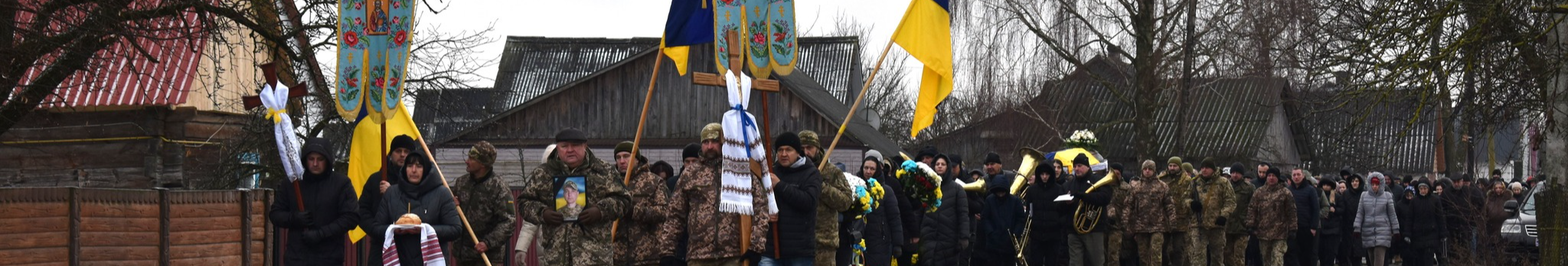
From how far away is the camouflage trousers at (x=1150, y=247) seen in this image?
738 inches

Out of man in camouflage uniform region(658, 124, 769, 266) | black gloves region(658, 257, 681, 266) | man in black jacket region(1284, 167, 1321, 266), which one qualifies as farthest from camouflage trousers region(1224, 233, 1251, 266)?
man in camouflage uniform region(658, 124, 769, 266)

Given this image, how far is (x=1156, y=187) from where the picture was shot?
1877cm

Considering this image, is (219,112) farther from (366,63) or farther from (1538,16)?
(1538,16)

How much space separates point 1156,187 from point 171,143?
1325 centimetres

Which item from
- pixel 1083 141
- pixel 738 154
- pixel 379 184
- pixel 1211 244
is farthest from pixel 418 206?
pixel 1083 141

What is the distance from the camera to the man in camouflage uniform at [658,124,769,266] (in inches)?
440

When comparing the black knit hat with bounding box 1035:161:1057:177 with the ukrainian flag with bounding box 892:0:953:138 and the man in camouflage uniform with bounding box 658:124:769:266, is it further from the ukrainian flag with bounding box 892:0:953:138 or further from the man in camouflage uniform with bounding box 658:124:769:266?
the man in camouflage uniform with bounding box 658:124:769:266

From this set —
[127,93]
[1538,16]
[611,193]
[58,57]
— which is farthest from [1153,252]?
[127,93]

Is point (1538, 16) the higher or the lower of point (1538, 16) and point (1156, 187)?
the higher

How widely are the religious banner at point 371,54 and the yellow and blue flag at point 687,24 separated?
1702 mm

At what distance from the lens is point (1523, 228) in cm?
2259

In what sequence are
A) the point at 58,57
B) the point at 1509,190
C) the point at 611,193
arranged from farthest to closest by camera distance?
the point at 1509,190
the point at 58,57
the point at 611,193

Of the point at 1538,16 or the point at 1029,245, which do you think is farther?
the point at 1029,245

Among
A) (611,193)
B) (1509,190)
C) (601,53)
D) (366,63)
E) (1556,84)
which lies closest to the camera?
(611,193)
